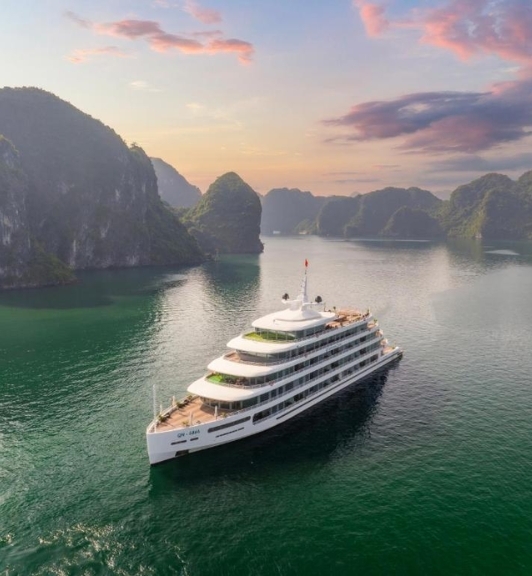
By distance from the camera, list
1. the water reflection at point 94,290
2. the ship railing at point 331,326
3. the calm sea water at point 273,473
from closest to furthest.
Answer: the calm sea water at point 273,473 → the ship railing at point 331,326 → the water reflection at point 94,290

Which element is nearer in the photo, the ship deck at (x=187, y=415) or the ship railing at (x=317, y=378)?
the ship deck at (x=187, y=415)

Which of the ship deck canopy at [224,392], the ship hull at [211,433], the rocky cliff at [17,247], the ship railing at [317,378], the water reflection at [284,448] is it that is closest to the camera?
the water reflection at [284,448]

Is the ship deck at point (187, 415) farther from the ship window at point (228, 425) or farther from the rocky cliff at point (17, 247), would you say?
the rocky cliff at point (17, 247)

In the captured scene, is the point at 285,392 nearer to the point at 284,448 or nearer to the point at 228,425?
the point at 284,448

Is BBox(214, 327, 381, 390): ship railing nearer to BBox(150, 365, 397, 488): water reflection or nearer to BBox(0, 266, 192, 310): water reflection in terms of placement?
BBox(150, 365, 397, 488): water reflection

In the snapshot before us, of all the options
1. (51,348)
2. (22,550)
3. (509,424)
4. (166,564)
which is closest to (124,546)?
(166,564)

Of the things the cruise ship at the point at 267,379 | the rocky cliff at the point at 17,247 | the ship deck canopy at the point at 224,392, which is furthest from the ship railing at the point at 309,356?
the rocky cliff at the point at 17,247

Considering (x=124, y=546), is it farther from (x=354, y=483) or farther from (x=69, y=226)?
(x=69, y=226)
